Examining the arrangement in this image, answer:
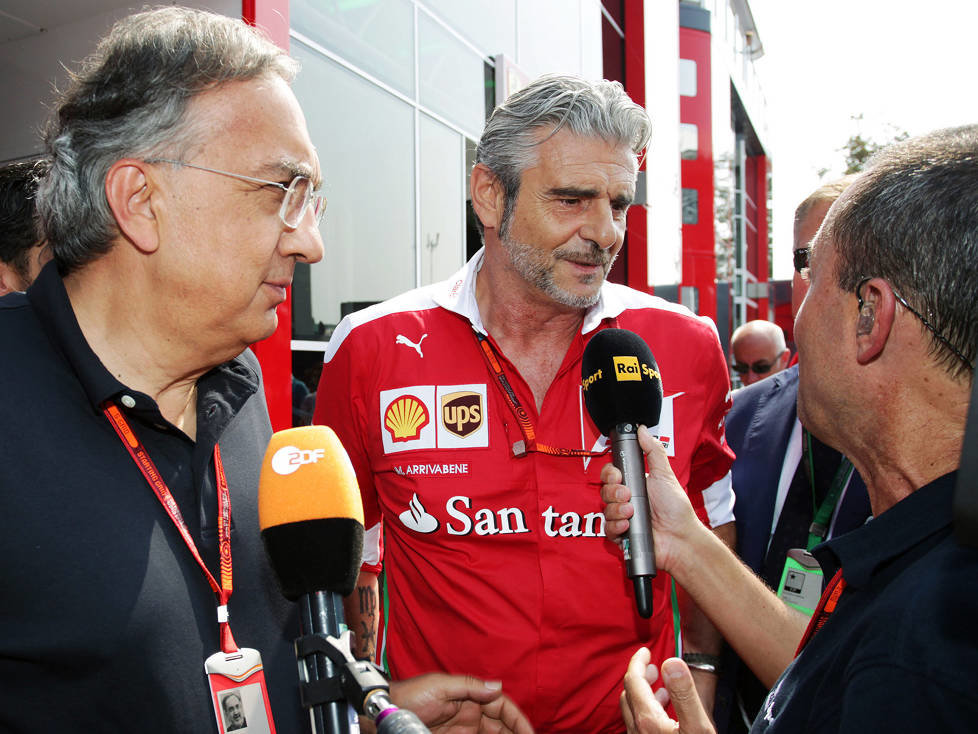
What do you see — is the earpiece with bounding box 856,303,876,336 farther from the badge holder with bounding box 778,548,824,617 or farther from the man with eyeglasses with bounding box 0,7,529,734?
the badge holder with bounding box 778,548,824,617

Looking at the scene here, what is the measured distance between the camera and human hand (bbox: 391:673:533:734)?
1768mm

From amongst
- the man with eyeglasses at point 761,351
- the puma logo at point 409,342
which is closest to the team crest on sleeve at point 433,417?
the puma logo at point 409,342

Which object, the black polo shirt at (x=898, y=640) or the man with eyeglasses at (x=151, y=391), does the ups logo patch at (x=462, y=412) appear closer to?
the man with eyeglasses at (x=151, y=391)

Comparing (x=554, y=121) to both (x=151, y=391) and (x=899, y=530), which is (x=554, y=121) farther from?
(x=899, y=530)

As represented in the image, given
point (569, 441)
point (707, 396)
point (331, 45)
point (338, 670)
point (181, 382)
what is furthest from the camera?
point (331, 45)

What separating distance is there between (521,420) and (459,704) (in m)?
0.75

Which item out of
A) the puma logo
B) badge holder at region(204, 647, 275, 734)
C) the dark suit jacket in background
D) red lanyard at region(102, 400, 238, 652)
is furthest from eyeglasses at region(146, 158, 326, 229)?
the dark suit jacket in background

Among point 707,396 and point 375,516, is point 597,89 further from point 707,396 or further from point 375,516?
point 375,516

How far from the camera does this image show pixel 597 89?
2.44 m

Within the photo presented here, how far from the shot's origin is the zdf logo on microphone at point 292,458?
1.28 metres

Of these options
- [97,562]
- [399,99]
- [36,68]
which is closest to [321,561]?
[97,562]

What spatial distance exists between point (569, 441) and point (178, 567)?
114cm

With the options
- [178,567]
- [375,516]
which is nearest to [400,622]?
[375,516]

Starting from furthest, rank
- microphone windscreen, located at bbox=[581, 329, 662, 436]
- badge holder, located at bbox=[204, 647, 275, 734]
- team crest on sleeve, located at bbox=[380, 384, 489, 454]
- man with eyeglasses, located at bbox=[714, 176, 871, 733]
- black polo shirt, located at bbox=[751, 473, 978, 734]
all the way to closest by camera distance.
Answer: man with eyeglasses, located at bbox=[714, 176, 871, 733]
team crest on sleeve, located at bbox=[380, 384, 489, 454]
microphone windscreen, located at bbox=[581, 329, 662, 436]
badge holder, located at bbox=[204, 647, 275, 734]
black polo shirt, located at bbox=[751, 473, 978, 734]
